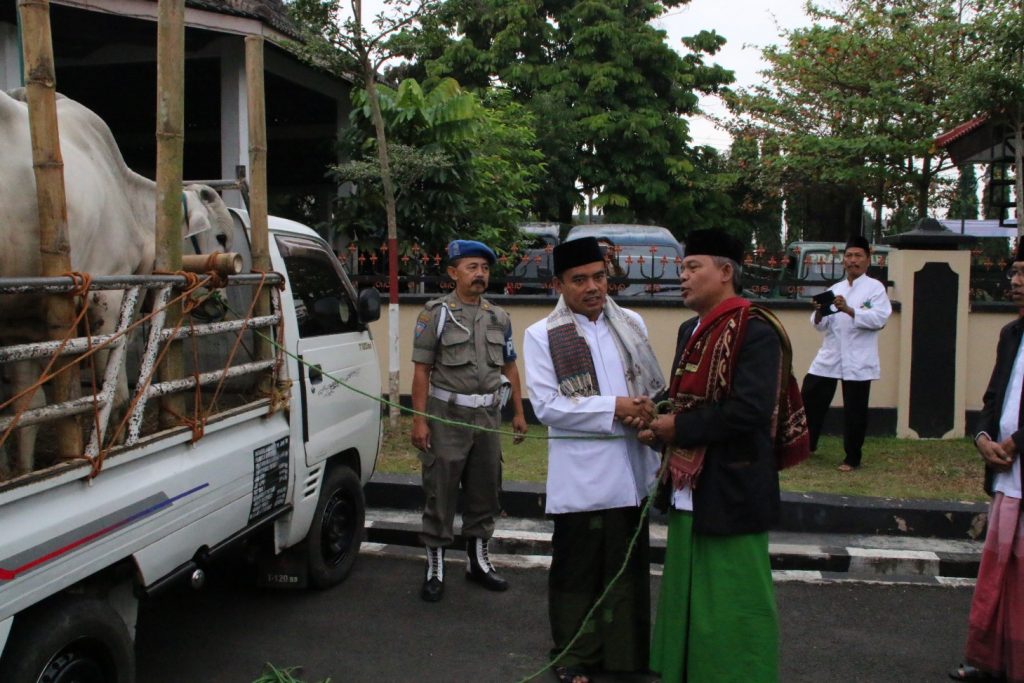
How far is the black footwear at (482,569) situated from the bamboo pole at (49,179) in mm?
2490

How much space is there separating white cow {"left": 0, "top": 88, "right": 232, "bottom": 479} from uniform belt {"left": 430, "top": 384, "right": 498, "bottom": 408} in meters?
1.33

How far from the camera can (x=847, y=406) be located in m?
6.69

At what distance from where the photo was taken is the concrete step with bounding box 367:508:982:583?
16.9ft

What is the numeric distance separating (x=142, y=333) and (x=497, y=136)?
28.8 ft

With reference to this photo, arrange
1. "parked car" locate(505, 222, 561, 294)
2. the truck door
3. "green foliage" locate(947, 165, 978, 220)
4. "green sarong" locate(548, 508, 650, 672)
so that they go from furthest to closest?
1. "green foliage" locate(947, 165, 978, 220)
2. "parked car" locate(505, 222, 561, 294)
3. the truck door
4. "green sarong" locate(548, 508, 650, 672)

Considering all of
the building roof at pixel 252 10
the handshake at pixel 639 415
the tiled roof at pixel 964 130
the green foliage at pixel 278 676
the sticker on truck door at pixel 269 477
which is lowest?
the green foliage at pixel 278 676

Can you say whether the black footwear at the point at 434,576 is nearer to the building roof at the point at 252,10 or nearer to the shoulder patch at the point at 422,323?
the shoulder patch at the point at 422,323

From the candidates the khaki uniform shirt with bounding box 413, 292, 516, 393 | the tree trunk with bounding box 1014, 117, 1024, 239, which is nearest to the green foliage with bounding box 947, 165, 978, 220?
the tree trunk with bounding box 1014, 117, 1024, 239

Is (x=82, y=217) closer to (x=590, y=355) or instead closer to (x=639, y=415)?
(x=590, y=355)

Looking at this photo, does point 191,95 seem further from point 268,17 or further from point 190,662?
point 190,662

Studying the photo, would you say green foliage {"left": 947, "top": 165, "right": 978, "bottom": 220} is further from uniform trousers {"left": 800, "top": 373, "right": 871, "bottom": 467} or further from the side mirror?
the side mirror

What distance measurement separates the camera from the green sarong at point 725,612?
3.08 metres

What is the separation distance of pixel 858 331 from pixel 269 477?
4.55 m

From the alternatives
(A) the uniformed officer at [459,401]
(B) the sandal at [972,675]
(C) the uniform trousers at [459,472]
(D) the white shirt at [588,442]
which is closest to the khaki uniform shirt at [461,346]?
(A) the uniformed officer at [459,401]
